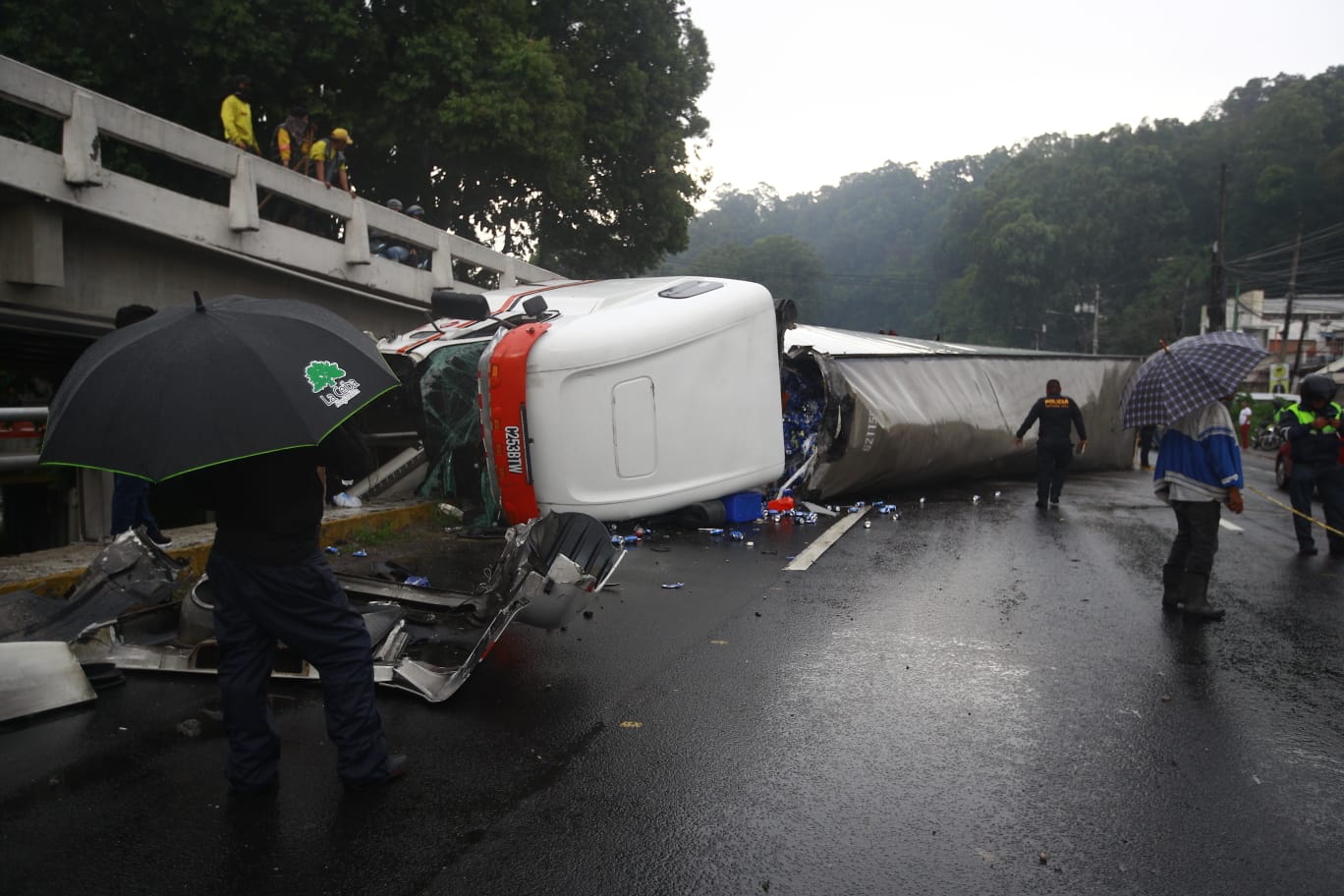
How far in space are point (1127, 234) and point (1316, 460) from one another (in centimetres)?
7749

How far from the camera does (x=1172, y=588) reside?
6.70m

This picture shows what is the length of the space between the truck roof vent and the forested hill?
5701 cm

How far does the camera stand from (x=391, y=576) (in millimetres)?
6555

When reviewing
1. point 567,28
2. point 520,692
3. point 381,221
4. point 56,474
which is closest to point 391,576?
point 520,692

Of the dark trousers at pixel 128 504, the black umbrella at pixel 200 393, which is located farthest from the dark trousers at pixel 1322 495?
the dark trousers at pixel 128 504

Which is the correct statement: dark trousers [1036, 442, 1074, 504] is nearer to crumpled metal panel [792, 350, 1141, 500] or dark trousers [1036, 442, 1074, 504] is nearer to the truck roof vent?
crumpled metal panel [792, 350, 1141, 500]

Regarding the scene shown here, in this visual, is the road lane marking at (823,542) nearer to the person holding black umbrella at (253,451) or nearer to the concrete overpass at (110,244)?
the person holding black umbrella at (253,451)

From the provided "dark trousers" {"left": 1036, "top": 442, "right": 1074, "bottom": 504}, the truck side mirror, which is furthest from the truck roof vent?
"dark trousers" {"left": 1036, "top": 442, "right": 1074, "bottom": 504}

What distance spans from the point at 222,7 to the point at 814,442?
11.8m

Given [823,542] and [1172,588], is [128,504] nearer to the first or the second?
[823,542]

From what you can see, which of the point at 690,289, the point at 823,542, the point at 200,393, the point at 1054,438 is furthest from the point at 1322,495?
the point at 200,393

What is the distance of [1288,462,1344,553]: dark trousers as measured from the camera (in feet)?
30.3

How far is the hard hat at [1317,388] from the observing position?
9.33m

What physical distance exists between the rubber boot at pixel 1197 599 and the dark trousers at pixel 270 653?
17.3ft
